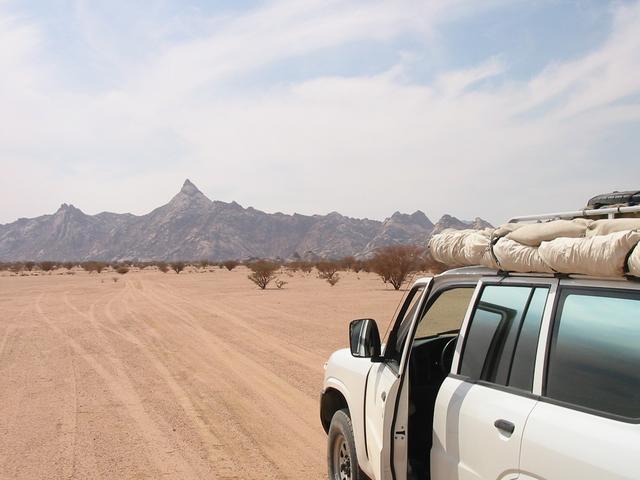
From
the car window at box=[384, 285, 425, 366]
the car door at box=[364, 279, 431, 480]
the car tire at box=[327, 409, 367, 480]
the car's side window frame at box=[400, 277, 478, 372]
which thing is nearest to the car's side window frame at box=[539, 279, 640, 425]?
the car's side window frame at box=[400, 277, 478, 372]

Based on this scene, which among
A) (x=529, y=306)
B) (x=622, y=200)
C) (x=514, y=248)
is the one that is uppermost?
(x=622, y=200)

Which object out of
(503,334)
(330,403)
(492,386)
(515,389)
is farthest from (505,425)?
(330,403)

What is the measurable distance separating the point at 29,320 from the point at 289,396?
1379 centimetres

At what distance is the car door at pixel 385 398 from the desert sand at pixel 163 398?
1910 millimetres

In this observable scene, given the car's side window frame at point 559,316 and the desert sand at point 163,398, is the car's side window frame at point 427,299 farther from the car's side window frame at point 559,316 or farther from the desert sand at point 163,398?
the desert sand at point 163,398

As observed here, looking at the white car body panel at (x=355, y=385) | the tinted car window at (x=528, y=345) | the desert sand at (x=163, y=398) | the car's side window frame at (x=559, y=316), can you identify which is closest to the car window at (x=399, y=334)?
the white car body panel at (x=355, y=385)

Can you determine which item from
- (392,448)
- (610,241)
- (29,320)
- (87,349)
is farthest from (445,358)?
(29,320)

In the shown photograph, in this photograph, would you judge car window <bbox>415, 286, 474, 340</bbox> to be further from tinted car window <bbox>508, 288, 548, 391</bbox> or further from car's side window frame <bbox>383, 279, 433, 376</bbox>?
tinted car window <bbox>508, 288, 548, 391</bbox>

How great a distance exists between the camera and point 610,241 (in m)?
2.41

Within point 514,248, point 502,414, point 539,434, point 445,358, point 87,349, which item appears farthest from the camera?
point 87,349

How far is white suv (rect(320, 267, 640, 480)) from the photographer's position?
93.2 inches

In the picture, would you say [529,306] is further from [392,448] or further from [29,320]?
[29,320]

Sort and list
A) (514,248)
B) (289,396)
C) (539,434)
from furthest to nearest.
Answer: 1. (289,396)
2. (514,248)
3. (539,434)

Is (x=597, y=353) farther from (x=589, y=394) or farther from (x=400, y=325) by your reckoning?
(x=400, y=325)
